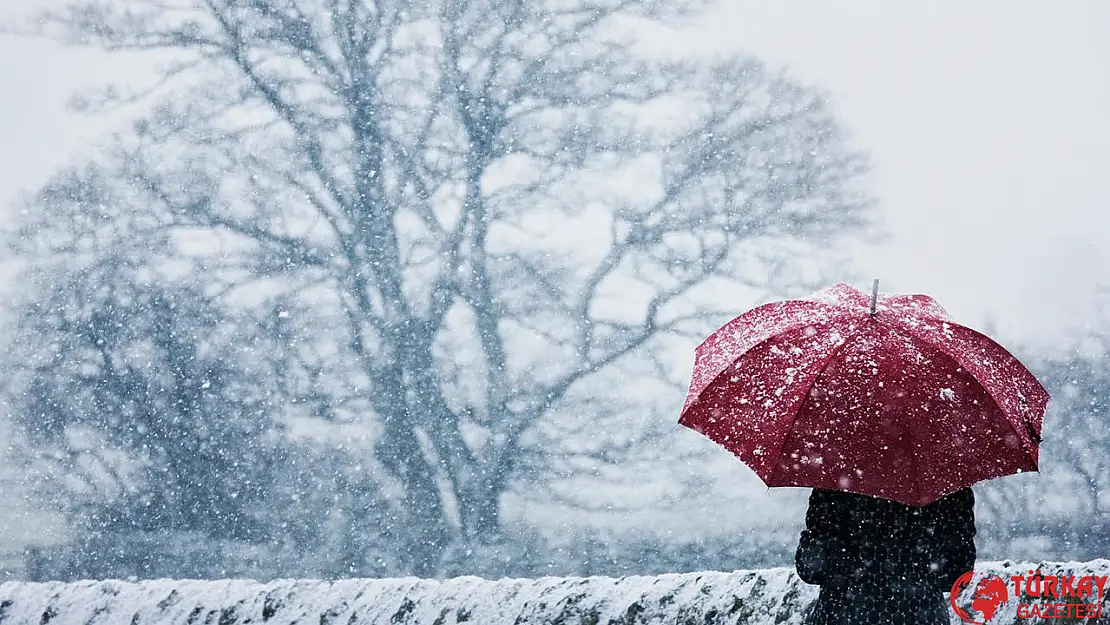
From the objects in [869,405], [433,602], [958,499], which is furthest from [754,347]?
[433,602]

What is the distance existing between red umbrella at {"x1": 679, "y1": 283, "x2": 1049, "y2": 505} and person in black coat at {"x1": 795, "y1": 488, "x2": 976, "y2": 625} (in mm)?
275

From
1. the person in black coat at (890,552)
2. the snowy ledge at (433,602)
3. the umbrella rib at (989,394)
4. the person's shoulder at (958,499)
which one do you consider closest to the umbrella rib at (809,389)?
the umbrella rib at (989,394)

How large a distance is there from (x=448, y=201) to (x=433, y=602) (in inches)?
377

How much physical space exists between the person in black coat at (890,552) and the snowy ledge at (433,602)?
1.72ft

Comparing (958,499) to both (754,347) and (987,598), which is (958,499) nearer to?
(754,347)

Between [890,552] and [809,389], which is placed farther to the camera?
[890,552]

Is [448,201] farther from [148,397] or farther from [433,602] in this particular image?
[433,602]

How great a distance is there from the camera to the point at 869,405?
250 cm

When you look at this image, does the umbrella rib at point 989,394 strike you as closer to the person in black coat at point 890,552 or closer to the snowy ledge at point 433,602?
the person in black coat at point 890,552

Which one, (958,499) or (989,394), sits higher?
(989,394)

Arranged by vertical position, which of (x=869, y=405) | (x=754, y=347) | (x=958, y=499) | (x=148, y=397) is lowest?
(x=958, y=499)

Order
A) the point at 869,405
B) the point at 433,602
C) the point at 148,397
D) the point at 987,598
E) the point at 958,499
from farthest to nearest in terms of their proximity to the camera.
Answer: the point at 148,397
the point at 987,598
the point at 433,602
the point at 958,499
the point at 869,405

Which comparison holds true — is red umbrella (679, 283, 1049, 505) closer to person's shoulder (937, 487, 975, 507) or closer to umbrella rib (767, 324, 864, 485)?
umbrella rib (767, 324, 864, 485)

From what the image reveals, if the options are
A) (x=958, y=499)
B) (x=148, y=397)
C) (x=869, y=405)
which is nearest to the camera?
(x=869, y=405)
